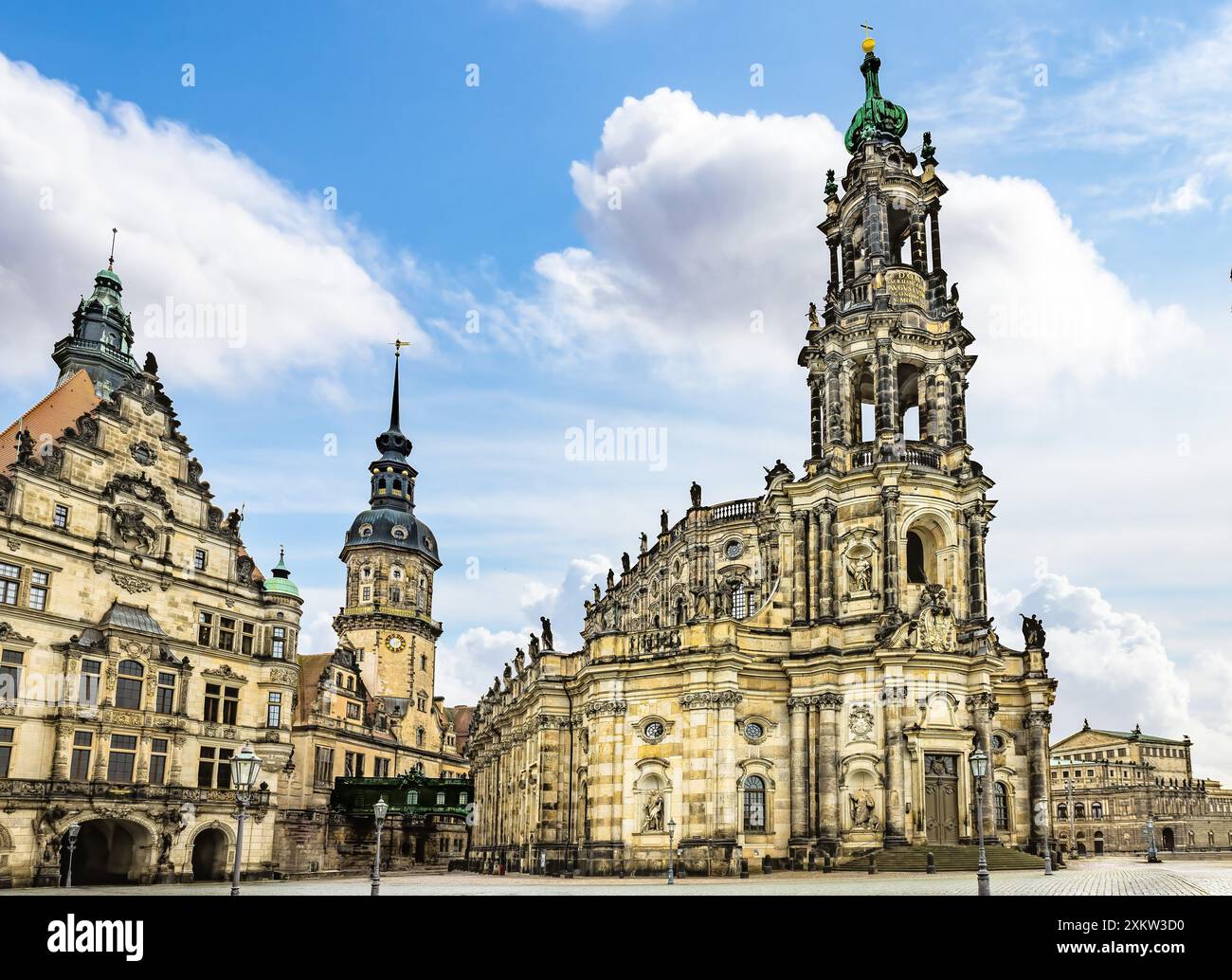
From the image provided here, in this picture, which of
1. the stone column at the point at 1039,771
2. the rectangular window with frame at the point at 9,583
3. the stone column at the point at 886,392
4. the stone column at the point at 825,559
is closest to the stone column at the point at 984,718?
the stone column at the point at 1039,771

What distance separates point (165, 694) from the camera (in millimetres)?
51531

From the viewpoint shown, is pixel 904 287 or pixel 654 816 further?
pixel 904 287

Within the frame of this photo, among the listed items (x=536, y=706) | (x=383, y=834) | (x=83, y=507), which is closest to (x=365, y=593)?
(x=383, y=834)

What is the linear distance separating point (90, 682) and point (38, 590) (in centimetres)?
472

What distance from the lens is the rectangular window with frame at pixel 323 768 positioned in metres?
74.2

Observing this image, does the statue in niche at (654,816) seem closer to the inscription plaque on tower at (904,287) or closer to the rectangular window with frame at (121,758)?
the rectangular window with frame at (121,758)

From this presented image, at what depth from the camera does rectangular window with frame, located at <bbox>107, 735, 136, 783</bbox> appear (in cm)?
4828

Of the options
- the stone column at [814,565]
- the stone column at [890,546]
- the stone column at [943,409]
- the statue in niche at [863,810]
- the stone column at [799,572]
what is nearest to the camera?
the statue in niche at [863,810]

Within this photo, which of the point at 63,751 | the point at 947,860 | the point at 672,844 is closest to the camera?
the point at 947,860

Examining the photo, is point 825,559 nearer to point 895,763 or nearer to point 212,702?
point 895,763

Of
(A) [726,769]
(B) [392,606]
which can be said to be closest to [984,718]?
(A) [726,769]

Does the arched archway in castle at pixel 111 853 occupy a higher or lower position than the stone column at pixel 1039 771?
lower

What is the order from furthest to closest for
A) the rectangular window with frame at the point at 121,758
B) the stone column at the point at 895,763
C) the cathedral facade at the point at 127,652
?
1. the rectangular window with frame at the point at 121,758
2. the stone column at the point at 895,763
3. the cathedral facade at the point at 127,652

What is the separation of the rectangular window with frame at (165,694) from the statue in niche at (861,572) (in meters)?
32.7
